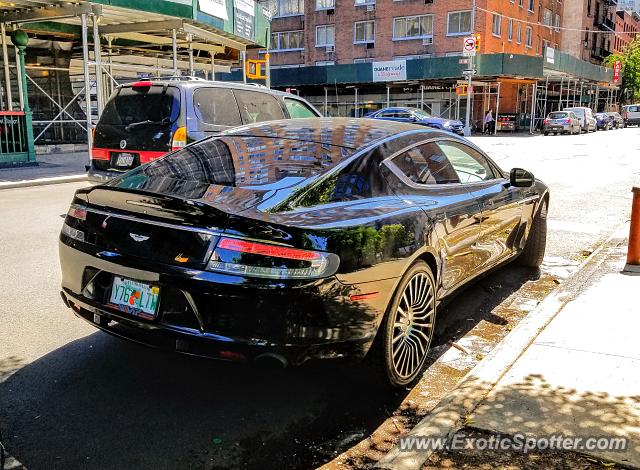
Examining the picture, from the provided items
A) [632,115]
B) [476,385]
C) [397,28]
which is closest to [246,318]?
[476,385]

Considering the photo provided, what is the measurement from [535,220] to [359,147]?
10.0 feet

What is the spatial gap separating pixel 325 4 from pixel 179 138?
44.4 metres

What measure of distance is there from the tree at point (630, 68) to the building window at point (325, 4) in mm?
37371

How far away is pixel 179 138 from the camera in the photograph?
25.9ft

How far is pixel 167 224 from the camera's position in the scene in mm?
3219

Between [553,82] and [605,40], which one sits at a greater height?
[605,40]

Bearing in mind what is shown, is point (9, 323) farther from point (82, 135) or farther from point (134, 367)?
point (82, 135)

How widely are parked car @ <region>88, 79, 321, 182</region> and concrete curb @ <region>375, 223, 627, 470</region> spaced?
4923 mm

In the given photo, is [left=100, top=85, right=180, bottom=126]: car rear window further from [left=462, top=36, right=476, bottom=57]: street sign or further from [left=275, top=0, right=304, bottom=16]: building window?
[left=275, top=0, right=304, bottom=16]: building window

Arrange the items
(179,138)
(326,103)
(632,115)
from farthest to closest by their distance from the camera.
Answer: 1. (632,115)
2. (326,103)
3. (179,138)

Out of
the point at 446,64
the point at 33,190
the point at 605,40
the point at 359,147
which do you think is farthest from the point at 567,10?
the point at 359,147

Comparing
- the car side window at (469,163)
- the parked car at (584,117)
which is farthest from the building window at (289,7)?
the car side window at (469,163)

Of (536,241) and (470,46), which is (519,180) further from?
(470,46)

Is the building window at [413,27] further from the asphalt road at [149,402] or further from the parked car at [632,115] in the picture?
the asphalt road at [149,402]
